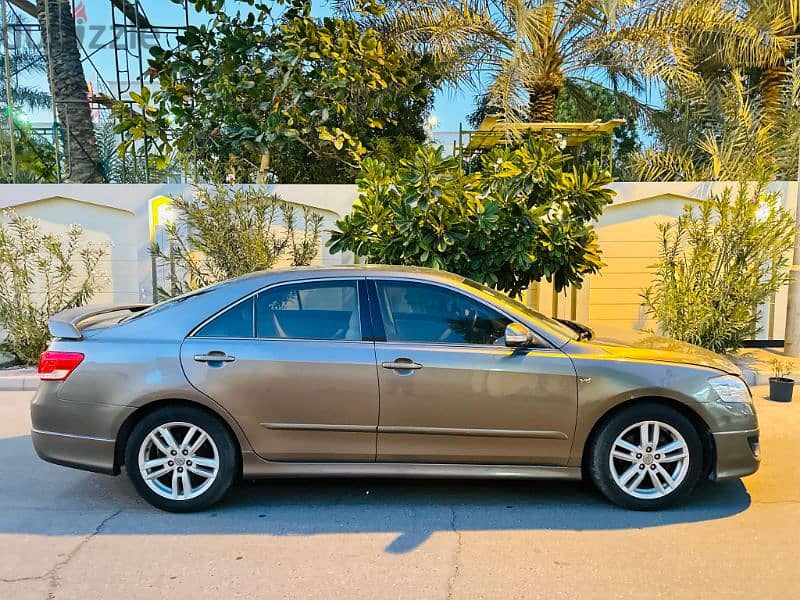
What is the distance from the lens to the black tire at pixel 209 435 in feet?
13.8

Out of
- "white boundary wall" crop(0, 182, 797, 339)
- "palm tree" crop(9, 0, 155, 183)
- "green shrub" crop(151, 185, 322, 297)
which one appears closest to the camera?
"green shrub" crop(151, 185, 322, 297)

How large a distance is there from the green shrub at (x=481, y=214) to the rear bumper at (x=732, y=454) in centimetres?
338

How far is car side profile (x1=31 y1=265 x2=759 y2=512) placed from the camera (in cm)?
415

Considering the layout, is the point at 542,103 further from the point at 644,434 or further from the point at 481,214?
the point at 644,434

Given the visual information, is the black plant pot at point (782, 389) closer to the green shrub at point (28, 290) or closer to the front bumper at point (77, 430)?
the front bumper at point (77, 430)

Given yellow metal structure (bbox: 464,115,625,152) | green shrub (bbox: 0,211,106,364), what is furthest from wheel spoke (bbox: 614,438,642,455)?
green shrub (bbox: 0,211,106,364)

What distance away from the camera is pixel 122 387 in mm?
4188

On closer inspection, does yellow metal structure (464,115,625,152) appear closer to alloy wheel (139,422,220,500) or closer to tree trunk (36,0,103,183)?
alloy wheel (139,422,220,500)

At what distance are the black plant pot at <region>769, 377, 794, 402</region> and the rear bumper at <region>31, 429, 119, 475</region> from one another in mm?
6418

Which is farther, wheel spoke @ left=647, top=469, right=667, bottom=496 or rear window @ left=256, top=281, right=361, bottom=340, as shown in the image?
rear window @ left=256, top=281, right=361, bottom=340

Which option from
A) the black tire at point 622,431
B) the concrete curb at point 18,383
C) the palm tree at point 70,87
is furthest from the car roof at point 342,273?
the palm tree at point 70,87

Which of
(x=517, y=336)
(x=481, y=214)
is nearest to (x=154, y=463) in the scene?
(x=517, y=336)

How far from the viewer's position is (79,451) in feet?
14.0

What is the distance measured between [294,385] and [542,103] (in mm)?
9176
